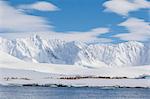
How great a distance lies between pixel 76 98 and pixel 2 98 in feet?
43.8

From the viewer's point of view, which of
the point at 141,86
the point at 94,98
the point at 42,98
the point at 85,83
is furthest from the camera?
the point at 85,83

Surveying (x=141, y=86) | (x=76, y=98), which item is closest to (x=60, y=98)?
(x=76, y=98)

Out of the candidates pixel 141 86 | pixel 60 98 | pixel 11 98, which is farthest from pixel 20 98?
pixel 141 86

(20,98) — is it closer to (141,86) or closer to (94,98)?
(94,98)

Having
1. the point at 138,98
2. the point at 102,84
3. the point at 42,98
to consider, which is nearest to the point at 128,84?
the point at 102,84

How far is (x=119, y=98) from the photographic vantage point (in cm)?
7775

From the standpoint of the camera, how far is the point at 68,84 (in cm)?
14788

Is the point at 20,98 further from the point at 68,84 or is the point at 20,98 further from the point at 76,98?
the point at 68,84

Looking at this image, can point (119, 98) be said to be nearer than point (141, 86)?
Yes

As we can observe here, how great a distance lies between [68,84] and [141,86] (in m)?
21.3

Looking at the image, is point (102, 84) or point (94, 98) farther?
point (102, 84)

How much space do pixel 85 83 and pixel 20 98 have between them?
8241cm

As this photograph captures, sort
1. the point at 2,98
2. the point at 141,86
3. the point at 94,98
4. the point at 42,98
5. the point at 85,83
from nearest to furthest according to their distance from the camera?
the point at 2,98, the point at 42,98, the point at 94,98, the point at 141,86, the point at 85,83

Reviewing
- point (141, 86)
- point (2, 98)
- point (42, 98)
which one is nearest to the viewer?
point (2, 98)
